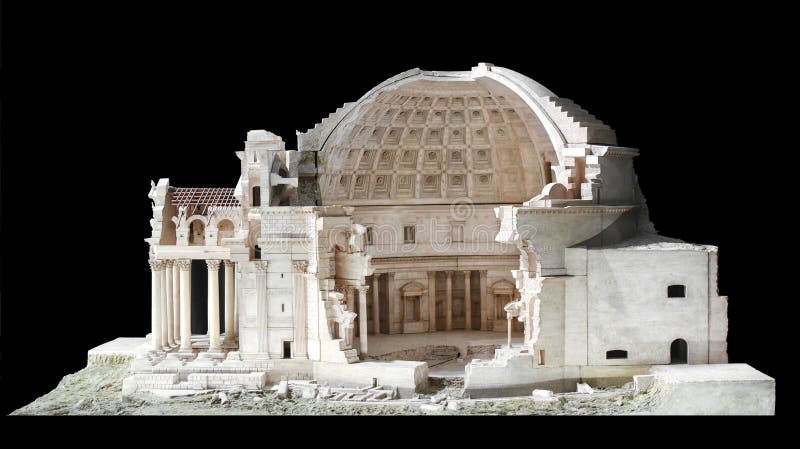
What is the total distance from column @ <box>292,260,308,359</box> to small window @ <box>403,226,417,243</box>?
6.85m

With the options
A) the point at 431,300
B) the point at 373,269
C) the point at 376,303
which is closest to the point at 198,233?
the point at 373,269

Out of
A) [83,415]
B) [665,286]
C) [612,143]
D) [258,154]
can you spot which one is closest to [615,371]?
[665,286]

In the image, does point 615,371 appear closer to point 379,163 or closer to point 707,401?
point 707,401

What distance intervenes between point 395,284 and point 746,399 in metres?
13.1

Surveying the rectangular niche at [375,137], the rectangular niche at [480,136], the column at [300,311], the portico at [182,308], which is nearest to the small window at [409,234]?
the rectangular niche at [375,137]

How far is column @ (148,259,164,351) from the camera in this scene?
3756cm

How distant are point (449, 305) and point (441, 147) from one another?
5160 mm

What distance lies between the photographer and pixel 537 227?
34312mm

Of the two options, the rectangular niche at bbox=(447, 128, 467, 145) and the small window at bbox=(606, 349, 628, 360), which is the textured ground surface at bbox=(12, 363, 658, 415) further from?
the rectangular niche at bbox=(447, 128, 467, 145)

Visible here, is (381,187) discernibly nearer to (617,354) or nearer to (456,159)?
(456,159)

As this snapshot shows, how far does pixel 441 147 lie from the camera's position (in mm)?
40688

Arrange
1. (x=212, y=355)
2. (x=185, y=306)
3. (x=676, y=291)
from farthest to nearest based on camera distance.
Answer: (x=185, y=306) → (x=212, y=355) → (x=676, y=291)

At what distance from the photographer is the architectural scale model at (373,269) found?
34.1m

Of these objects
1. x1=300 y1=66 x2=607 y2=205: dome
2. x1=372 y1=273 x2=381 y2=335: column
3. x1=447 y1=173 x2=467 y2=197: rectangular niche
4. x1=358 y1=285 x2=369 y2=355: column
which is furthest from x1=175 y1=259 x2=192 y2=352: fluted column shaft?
x1=447 y1=173 x2=467 y2=197: rectangular niche
